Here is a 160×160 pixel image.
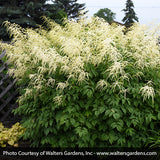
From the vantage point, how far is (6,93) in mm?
4922

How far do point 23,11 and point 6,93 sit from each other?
8.67m

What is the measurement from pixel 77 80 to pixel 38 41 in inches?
46.3

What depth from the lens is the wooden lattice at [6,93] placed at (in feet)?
15.2

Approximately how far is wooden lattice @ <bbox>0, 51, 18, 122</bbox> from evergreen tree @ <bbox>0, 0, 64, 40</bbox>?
7356 mm

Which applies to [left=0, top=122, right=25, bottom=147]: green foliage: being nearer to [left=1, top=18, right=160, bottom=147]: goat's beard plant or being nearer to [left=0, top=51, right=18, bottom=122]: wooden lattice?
[left=1, top=18, right=160, bottom=147]: goat's beard plant

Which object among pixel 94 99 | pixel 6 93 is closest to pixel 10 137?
pixel 6 93

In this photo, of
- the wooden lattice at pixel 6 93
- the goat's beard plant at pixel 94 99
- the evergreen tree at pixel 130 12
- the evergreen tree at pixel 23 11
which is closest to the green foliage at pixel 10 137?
the goat's beard plant at pixel 94 99

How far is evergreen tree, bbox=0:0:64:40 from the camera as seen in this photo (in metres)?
11.6

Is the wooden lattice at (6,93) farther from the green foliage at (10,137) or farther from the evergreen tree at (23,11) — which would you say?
the evergreen tree at (23,11)

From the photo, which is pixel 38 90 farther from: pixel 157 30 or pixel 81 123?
pixel 157 30

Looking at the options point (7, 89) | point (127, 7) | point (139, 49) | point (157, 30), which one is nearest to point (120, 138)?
point (139, 49)

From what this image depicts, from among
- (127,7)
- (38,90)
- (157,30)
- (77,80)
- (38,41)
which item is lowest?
(127,7)

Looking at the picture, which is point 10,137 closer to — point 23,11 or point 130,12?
point 23,11

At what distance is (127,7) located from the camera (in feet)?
79.8
